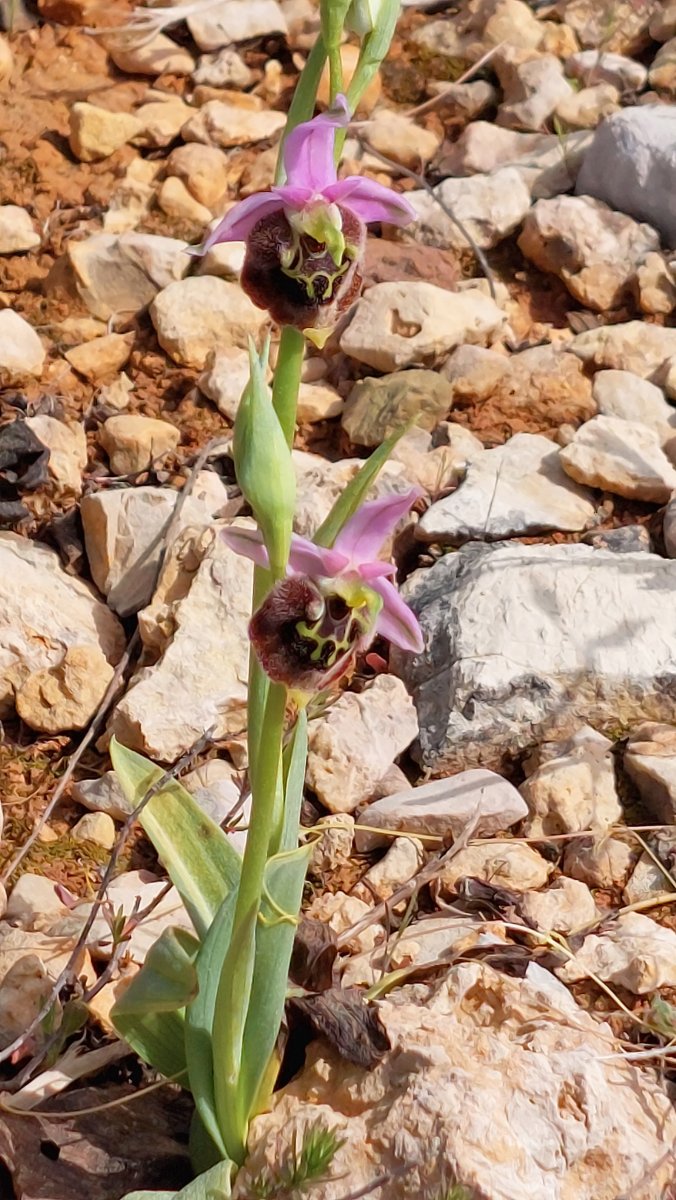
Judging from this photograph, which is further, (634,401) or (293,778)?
(634,401)

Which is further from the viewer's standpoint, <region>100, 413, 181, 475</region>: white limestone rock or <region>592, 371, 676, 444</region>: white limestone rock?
<region>592, 371, 676, 444</region>: white limestone rock

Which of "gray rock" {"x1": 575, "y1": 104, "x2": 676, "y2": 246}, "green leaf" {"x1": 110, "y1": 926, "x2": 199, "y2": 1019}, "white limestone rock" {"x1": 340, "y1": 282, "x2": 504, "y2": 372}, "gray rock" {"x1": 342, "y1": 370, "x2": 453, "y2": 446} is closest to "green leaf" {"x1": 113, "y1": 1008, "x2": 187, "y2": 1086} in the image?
"green leaf" {"x1": 110, "y1": 926, "x2": 199, "y2": 1019}

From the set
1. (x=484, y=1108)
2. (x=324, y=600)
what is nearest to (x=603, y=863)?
(x=484, y=1108)

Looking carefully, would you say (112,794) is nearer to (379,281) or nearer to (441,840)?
(441,840)

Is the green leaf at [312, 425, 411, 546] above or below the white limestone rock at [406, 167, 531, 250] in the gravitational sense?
above

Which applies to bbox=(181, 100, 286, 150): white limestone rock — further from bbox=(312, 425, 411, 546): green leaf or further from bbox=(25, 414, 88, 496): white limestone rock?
bbox=(312, 425, 411, 546): green leaf

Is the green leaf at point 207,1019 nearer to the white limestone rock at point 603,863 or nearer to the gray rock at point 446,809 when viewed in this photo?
the gray rock at point 446,809

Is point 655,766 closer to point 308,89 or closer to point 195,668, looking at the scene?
point 195,668
